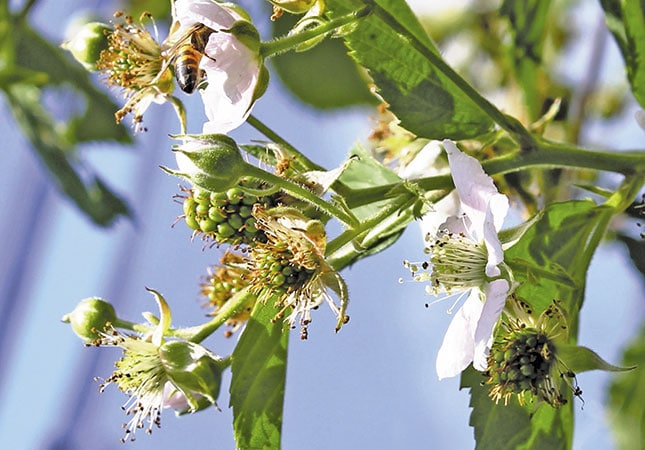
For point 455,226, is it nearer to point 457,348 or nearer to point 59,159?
point 457,348

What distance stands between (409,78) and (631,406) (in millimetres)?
483

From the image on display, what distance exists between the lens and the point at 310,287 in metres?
0.62

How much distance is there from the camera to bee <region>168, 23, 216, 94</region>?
60cm

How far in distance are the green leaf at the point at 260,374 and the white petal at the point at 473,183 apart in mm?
157

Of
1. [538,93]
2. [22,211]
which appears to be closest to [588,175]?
[538,93]

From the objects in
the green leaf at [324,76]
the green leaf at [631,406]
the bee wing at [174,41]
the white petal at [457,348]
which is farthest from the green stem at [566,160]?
the green leaf at [324,76]

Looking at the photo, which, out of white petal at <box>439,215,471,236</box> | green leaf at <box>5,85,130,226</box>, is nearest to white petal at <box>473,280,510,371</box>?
white petal at <box>439,215,471,236</box>

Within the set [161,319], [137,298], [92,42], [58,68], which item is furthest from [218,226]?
[137,298]

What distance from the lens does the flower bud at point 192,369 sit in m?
0.64

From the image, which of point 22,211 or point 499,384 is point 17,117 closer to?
point 499,384

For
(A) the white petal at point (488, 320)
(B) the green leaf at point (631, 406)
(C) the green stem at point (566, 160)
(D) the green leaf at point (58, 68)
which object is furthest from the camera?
(D) the green leaf at point (58, 68)

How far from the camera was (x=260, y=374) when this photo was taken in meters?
0.63

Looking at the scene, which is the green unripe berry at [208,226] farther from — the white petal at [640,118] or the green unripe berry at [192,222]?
the white petal at [640,118]

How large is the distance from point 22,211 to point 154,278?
0.46 meters
